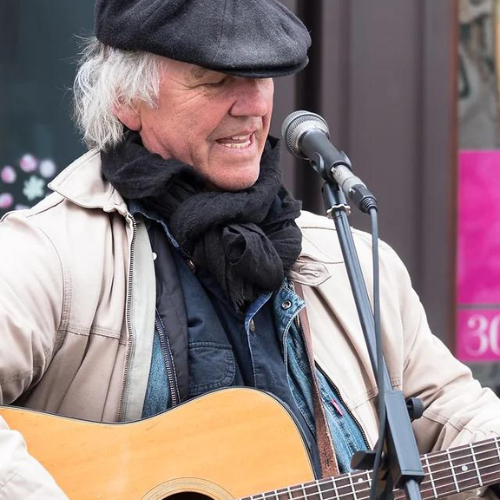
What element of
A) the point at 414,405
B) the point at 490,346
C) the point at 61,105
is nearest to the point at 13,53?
the point at 61,105

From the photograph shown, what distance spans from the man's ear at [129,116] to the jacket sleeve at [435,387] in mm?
720

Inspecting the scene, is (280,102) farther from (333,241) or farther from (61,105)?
(333,241)

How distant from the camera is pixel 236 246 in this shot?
2.82 meters

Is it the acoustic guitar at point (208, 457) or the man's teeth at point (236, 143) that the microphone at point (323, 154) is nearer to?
the man's teeth at point (236, 143)

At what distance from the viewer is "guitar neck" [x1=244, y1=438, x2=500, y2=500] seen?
8.73ft

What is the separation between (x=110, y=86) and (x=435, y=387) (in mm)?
1067

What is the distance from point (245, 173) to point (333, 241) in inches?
13.2

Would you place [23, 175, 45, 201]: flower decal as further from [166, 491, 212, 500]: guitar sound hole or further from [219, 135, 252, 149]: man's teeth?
[166, 491, 212, 500]: guitar sound hole

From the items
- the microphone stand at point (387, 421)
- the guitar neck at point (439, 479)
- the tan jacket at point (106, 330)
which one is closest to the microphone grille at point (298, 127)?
the microphone stand at point (387, 421)

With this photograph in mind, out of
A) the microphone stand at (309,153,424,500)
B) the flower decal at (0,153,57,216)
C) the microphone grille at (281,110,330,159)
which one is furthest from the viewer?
the flower decal at (0,153,57,216)

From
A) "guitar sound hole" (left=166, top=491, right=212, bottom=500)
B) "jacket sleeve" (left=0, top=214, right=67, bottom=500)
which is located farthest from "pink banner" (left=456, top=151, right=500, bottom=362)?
"jacket sleeve" (left=0, top=214, right=67, bottom=500)

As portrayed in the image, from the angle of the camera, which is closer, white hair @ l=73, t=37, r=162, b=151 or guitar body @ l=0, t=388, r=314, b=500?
guitar body @ l=0, t=388, r=314, b=500

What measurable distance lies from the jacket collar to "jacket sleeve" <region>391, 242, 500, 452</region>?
73cm

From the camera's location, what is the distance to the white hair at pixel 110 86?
2.89m
